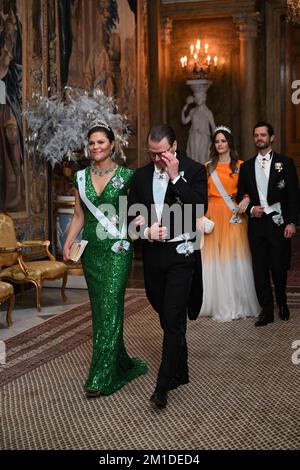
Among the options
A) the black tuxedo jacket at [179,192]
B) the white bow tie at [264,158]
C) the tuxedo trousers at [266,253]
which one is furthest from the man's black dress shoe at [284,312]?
the black tuxedo jacket at [179,192]

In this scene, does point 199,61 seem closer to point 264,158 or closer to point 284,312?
point 264,158

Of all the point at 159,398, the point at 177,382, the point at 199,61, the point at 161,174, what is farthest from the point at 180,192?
the point at 199,61

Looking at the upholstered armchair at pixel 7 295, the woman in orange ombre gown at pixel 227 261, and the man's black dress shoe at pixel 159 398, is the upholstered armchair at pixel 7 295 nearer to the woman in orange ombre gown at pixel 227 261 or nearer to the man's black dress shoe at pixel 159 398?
the woman in orange ombre gown at pixel 227 261

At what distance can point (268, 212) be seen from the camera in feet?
23.0

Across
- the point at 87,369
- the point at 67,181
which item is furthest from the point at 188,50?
the point at 87,369

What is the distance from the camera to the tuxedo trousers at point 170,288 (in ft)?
15.1

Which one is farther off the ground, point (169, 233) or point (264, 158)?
point (264, 158)

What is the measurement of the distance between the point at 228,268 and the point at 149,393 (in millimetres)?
2645

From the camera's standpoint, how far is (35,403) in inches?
187

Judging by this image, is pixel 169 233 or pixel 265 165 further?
pixel 265 165

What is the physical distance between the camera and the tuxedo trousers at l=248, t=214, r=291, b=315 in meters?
7.02

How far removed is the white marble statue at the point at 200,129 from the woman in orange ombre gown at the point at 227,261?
7161 millimetres

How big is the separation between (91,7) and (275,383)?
25.4ft
